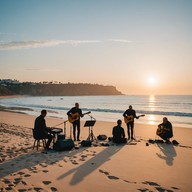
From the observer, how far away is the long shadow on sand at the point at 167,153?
816cm

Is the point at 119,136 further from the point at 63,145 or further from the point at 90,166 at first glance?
the point at 90,166

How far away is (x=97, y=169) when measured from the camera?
6.93 m

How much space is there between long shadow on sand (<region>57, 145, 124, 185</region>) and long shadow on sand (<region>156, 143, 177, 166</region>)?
1778mm

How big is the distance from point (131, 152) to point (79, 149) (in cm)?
213

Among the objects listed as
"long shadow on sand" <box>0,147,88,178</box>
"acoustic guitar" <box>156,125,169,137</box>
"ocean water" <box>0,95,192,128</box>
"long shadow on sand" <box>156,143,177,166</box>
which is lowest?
"ocean water" <box>0,95,192,128</box>

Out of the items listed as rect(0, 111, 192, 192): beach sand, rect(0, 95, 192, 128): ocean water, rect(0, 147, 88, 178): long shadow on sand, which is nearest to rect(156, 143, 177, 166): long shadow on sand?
rect(0, 111, 192, 192): beach sand

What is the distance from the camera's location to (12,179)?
593cm

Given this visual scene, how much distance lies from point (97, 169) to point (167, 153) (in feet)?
11.8

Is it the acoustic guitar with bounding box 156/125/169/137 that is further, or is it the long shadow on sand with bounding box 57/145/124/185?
the acoustic guitar with bounding box 156/125/169/137

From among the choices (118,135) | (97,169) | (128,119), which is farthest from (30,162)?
(128,119)

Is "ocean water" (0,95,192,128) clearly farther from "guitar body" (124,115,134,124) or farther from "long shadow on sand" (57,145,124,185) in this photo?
"long shadow on sand" (57,145,124,185)

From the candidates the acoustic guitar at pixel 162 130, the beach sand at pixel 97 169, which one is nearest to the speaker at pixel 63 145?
the beach sand at pixel 97 169

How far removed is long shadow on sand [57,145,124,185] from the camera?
243 inches

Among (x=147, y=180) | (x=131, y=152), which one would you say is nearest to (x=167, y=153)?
(x=131, y=152)
